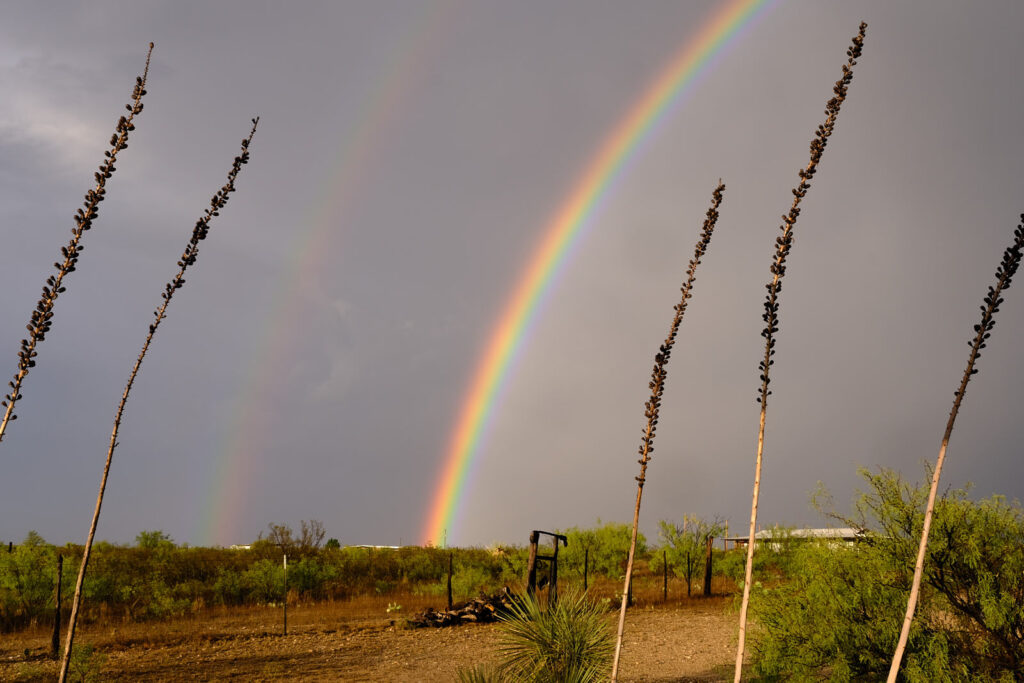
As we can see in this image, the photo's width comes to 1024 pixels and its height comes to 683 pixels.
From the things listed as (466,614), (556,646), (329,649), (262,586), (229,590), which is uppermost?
(556,646)

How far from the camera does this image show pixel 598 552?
139ft

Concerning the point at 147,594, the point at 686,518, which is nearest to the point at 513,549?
the point at 686,518

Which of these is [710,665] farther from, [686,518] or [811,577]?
[686,518]

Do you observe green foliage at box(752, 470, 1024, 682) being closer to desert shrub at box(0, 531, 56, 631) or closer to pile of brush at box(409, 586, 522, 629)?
pile of brush at box(409, 586, 522, 629)

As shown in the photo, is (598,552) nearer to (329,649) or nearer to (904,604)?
(329,649)

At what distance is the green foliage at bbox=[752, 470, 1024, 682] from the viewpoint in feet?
36.0

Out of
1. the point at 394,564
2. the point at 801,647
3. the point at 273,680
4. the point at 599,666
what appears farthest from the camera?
the point at 394,564

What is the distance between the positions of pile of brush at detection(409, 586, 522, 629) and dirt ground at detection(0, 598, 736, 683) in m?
0.61

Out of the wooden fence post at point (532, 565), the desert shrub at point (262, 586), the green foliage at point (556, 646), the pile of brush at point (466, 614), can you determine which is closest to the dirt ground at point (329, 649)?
the pile of brush at point (466, 614)

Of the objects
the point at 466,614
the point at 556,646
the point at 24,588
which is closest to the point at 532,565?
the point at 466,614

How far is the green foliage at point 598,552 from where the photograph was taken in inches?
1652

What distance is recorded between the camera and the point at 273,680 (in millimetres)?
17078

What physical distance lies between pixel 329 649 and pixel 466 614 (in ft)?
21.1

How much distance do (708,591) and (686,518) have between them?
5.72 m
